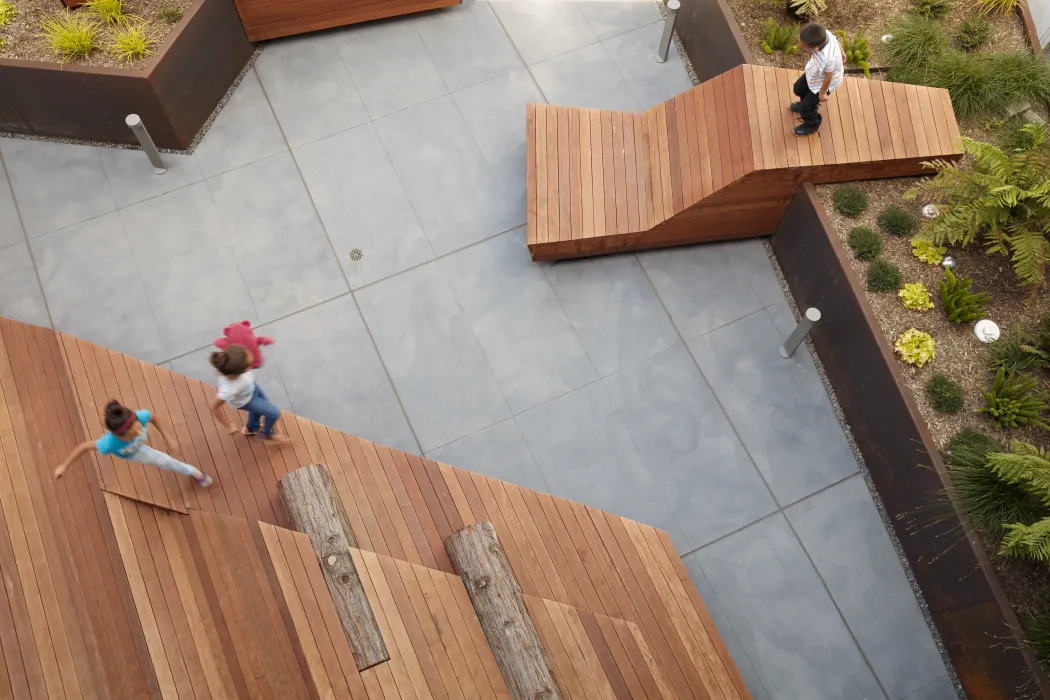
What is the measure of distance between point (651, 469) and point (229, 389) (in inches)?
117

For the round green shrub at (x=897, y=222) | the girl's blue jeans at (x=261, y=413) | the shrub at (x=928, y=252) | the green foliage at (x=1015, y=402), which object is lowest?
the green foliage at (x=1015, y=402)

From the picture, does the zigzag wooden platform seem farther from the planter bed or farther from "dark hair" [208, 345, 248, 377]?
the planter bed

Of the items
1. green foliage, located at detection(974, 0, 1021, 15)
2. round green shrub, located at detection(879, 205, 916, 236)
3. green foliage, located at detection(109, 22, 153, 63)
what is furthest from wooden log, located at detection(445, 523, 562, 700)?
green foliage, located at detection(974, 0, 1021, 15)

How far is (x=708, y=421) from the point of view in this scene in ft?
19.0

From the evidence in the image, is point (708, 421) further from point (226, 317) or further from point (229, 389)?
point (226, 317)

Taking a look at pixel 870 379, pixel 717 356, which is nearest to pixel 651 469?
pixel 717 356

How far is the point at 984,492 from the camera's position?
15.8 feet

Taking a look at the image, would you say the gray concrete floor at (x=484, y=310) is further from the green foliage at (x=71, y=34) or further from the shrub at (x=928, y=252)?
the shrub at (x=928, y=252)

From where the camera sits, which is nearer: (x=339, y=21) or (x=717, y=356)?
(x=717, y=356)

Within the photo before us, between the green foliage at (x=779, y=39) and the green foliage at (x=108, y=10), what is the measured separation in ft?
17.4

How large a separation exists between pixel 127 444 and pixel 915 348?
5.00 m

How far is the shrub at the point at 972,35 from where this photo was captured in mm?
6352

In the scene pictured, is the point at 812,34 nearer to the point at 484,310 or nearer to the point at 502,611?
the point at 484,310

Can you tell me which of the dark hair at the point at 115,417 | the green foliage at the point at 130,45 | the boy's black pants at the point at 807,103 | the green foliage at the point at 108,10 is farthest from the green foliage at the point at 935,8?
the dark hair at the point at 115,417
